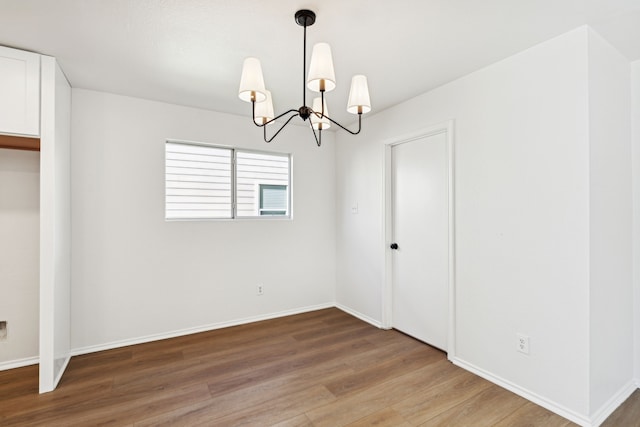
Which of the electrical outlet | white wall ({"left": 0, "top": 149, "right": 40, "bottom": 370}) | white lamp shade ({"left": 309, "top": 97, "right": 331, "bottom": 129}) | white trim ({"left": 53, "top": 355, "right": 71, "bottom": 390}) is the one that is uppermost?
white lamp shade ({"left": 309, "top": 97, "right": 331, "bottom": 129})

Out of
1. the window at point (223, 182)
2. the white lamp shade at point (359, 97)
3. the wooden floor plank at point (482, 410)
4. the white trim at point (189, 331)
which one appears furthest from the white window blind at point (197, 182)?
the wooden floor plank at point (482, 410)

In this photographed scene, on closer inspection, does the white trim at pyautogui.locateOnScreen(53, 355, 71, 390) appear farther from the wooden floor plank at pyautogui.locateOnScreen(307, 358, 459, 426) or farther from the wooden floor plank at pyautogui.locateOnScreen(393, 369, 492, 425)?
the wooden floor plank at pyautogui.locateOnScreen(393, 369, 492, 425)

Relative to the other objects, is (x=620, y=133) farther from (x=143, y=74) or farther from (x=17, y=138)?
(x=17, y=138)

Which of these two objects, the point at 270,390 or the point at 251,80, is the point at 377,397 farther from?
the point at 251,80

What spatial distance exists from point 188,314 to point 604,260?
12.2 feet

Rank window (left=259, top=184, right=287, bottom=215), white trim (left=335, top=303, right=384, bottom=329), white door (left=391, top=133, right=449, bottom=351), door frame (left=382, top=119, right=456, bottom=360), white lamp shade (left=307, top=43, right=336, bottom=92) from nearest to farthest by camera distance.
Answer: white lamp shade (left=307, top=43, right=336, bottom=92) → door frame (left=382, top=119, right=456, bottom=360) → white door (left=391, top=133, right=449, bottom=351) → white trim (left=335, top=303, right=384, bottom=329) → window (left=259, top=184, right=287, bottom=215)

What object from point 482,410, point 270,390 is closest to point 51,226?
point 270,390

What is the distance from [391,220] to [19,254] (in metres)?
3.55

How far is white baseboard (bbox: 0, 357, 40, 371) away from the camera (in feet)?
8.47

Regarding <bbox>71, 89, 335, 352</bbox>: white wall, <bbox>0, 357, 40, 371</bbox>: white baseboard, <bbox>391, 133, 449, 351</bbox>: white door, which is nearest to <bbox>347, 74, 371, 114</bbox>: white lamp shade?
<bbox>391, 133, 449, 351</bbox>: white door

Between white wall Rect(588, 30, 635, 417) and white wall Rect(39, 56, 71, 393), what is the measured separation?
12.3 feet

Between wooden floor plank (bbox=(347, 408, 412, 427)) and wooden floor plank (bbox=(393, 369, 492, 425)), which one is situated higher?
wooden floor plank (bbox=(393, 369, 492, 425))

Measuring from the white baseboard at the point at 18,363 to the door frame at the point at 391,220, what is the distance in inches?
133

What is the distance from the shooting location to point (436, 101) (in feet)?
9.50
